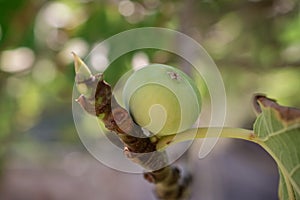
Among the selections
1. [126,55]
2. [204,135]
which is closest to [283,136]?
[204,135]

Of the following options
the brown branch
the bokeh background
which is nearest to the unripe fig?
the brown branch

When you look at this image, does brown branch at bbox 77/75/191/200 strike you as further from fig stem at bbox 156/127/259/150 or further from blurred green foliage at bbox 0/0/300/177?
blurred green foliage at bbox 0/0/300/177

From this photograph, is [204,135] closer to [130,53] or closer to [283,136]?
[283,136]

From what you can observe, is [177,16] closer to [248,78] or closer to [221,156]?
[248,78]

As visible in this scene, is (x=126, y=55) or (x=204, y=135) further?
(x=126, y=55)

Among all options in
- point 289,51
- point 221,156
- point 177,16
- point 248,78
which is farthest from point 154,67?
point 221,156
